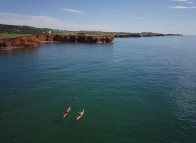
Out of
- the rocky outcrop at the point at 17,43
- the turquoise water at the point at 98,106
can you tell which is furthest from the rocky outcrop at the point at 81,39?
the turquoise water at the point at 98,106

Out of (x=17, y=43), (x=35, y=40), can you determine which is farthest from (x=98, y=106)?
(x=35, y=40)

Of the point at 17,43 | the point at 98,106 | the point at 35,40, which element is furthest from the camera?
the point at 35,40

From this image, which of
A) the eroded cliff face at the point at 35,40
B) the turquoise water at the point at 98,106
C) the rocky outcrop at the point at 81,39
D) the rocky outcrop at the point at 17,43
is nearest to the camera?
the turquoise water at the point at 98,106

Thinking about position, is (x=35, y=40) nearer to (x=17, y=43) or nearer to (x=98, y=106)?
(x=17, y=43)

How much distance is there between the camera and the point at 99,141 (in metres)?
24.4

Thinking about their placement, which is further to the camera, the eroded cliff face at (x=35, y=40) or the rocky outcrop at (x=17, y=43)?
the eroded cliff face at (x=35, y=40)

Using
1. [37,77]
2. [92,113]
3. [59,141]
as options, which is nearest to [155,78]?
→ [92,113]

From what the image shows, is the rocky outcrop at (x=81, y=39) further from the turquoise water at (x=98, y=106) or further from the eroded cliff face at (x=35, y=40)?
the turquoise water at (x=98, y=106)

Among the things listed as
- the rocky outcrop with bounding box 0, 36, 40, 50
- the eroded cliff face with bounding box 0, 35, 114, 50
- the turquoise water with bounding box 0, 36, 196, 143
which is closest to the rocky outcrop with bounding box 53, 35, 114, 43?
the eroded cliff face with bounding box 0, 35, 114, 50

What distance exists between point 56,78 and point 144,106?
1014 inches

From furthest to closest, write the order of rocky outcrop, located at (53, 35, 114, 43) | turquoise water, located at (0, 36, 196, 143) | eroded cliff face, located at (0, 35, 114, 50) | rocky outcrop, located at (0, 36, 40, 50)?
rocky outcrop, located at (53, 35, 114, 43) → eroded cliff face, located at (0, 35, 114, 50) → rocky outcrop, located at (0, 36, 40, 50) → turquoise water, located at (0, 36, 196, 143)

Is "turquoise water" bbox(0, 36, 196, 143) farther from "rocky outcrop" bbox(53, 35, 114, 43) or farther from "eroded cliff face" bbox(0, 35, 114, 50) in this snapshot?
"rocky outcrop" bbox(53, 35, 114, 43)

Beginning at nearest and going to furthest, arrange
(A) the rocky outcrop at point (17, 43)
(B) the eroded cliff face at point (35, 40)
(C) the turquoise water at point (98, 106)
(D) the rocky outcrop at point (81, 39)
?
(C) the turquoise water at point (98, 106) < (A) the rocky outcrop at point (17, 43) < (B) the eroded cliff face at point (35, 40) < (D) the rocky outcrop at point (81, 39)

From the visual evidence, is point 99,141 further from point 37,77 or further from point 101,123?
point 37,77
